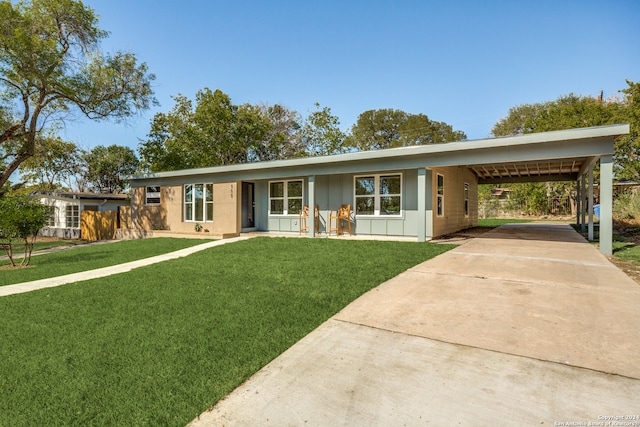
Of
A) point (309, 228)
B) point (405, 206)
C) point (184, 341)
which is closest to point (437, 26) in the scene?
point (405, 206)

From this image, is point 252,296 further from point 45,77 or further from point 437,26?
point 45,77

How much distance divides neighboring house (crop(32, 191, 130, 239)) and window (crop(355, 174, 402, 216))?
16.6 meters

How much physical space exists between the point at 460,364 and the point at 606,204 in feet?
23.0

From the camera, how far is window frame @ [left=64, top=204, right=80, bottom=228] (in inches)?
727

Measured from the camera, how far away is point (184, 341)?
304 cm

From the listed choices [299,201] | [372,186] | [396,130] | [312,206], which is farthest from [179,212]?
[396,130]

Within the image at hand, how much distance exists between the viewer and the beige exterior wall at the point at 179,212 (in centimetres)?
1246

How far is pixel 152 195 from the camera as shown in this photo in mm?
15031

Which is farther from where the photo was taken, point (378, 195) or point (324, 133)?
point (324, 133)

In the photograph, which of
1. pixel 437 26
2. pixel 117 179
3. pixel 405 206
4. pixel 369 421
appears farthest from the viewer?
pixel 117 179

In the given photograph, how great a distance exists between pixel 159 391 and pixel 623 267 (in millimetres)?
7512

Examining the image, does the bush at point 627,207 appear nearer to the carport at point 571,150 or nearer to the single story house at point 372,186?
the single story house at point 372,186

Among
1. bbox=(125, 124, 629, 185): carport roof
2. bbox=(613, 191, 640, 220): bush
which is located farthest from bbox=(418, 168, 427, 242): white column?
bbox=(613, 191, 640, 220): bush

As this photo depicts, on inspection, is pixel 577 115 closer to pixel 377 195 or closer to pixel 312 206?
pixel 377 195
